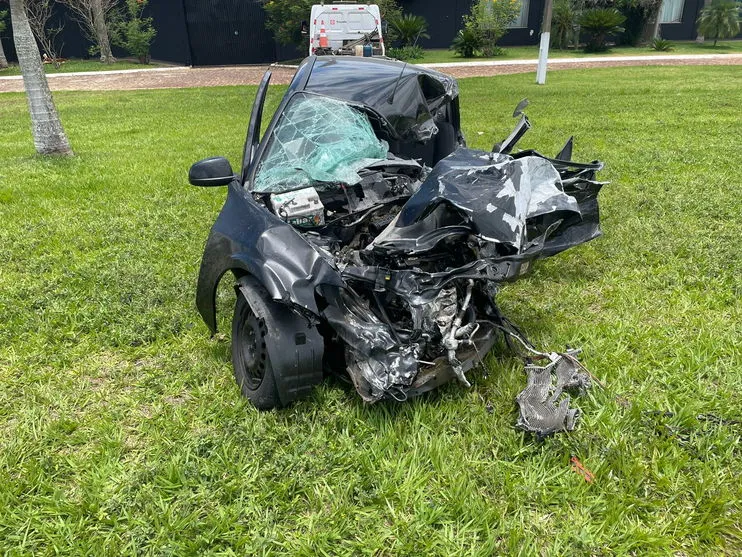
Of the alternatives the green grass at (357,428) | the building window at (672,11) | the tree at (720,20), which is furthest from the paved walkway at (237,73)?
the green grass at (357,428)

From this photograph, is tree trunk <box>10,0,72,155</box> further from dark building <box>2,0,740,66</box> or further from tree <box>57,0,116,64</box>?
tree <box>57,0,116,64</box>

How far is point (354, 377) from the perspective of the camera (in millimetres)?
2688

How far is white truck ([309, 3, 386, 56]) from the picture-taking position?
15.6m

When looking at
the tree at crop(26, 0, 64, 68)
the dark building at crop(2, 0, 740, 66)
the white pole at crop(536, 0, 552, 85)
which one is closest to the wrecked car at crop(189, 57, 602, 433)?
the white pole at crop(536, 0, 552, 85)

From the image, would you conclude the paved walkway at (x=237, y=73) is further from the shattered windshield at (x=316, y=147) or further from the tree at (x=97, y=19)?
the shattered windshield at (x=316, y=147)

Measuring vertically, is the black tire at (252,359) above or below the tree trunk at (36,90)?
below

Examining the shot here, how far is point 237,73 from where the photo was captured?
68.1 feet

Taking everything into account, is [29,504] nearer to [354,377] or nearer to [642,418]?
[354,377]

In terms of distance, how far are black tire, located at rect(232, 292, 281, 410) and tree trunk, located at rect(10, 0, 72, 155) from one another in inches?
278

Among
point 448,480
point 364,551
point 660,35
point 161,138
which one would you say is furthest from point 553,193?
point 660,35

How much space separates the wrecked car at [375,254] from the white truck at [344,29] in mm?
13333

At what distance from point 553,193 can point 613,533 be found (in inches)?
57.0

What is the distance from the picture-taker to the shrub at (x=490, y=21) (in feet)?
74.9

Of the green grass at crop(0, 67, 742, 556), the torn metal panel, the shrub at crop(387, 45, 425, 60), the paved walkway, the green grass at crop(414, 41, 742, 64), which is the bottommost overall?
the green grass at crop(0, 67, 742, 556)
